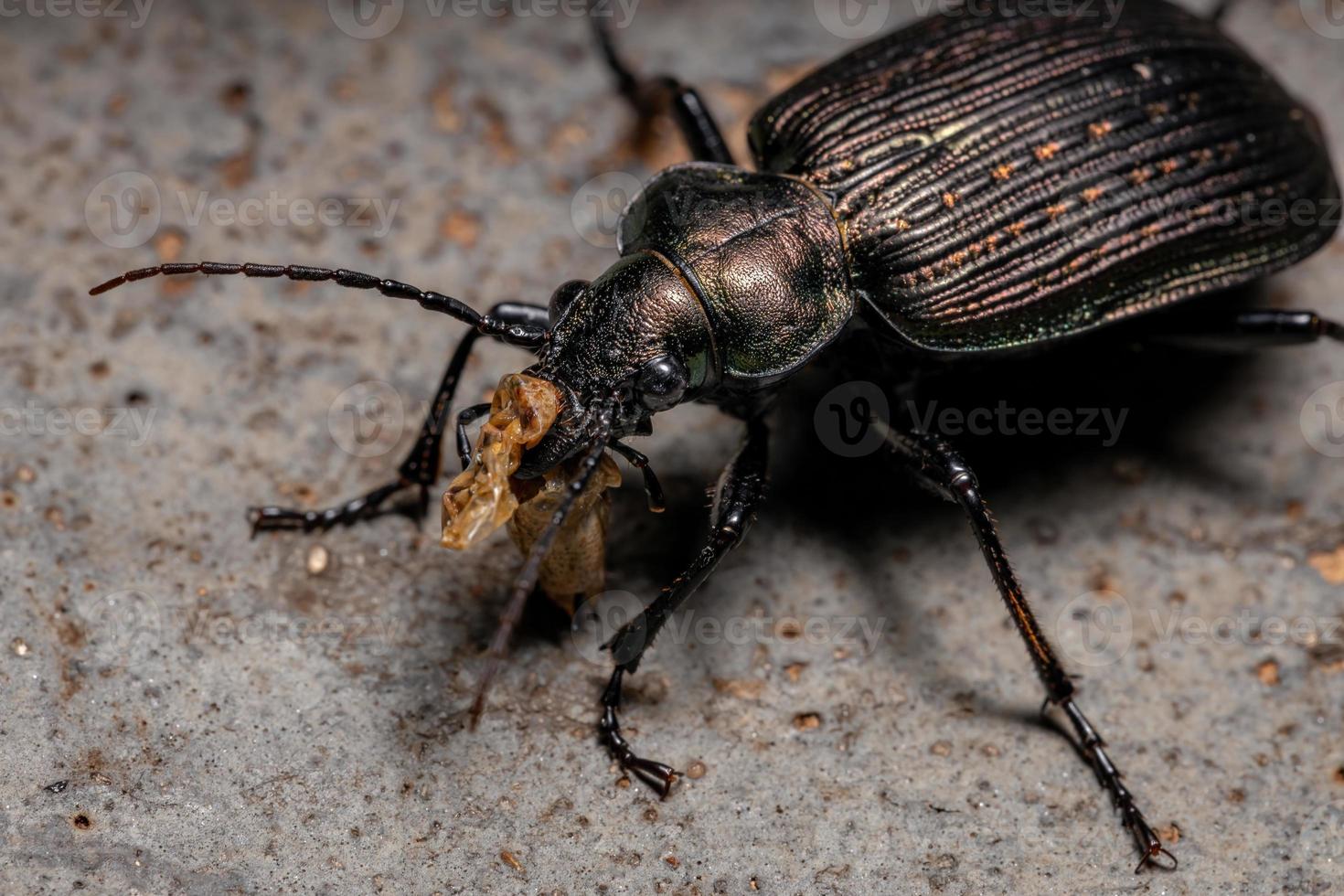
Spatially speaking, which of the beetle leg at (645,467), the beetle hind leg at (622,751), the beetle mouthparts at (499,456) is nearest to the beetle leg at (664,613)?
the beetle hind leg at (622,751)

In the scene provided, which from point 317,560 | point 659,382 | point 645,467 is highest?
point 659,382

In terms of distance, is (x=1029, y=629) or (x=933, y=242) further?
(x=933, y=242)

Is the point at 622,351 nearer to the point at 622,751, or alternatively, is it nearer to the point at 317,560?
the point at 622,751

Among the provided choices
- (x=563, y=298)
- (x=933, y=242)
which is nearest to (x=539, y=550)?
(x=563, y=298)

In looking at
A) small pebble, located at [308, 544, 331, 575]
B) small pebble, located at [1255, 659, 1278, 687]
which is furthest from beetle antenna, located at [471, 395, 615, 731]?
small pebble, located at [1255, 659, 1278, 687]

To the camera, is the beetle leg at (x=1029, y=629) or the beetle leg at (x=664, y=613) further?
the beetle leg at (x=1029, y=629)

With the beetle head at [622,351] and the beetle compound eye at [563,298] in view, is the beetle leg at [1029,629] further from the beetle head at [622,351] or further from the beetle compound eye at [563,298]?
the beetle compound eye at [563,298]
